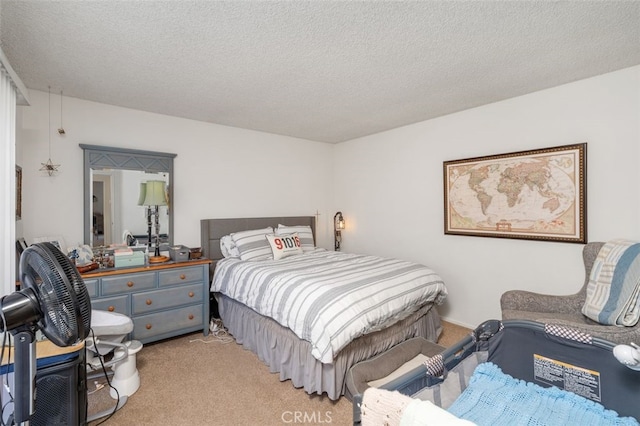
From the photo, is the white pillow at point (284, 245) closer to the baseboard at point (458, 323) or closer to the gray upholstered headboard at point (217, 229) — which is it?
the gray upholstered headboard at point (217, 229)

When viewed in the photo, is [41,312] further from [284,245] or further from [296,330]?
[284,245]

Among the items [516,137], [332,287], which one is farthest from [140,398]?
[516,137]

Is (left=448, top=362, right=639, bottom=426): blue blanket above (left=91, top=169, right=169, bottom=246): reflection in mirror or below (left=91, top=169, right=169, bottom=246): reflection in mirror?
below

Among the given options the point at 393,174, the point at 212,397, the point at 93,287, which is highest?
the point at 393,174

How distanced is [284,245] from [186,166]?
1528 mm

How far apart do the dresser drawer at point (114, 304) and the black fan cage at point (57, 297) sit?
1768 millimetres

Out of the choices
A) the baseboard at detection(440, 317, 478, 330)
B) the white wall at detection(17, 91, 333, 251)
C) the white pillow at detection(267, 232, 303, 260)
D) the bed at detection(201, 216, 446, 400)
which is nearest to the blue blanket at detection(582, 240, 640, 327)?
the bed at detection(201, 216, 446, 400)

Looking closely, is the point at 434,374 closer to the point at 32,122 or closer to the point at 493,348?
the point at 493,348

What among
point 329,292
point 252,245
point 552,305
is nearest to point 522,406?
point 329,292

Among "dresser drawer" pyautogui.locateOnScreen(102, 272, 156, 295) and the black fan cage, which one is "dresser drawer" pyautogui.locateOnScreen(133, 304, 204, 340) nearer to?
"dresser drawer" pyautogui.locateOnScreen(102, 272, 156, 295)

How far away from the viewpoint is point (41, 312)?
1.08 m

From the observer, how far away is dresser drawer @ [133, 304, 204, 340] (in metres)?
2.80

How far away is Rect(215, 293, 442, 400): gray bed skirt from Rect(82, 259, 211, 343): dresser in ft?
1.20

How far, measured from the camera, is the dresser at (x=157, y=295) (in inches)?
104
